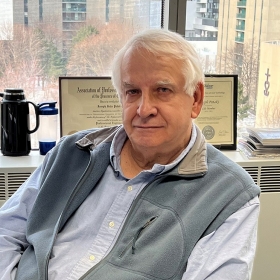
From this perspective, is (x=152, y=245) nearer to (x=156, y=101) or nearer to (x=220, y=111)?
(x=156, y=101)

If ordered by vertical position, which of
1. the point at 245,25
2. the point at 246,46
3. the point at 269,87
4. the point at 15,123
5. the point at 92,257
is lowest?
the point at 92,257

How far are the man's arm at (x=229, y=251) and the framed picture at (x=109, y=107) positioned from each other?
41.7 inches

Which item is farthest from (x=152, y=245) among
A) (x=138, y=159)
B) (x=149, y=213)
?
(x=138, y=159)

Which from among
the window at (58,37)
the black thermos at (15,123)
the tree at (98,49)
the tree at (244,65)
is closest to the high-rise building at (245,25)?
the tree at (244,65)

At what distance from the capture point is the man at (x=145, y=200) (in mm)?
1574

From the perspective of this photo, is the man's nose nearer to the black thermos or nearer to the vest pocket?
the vest pocket

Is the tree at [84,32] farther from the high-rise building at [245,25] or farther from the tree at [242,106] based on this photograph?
the tree at [242,106]

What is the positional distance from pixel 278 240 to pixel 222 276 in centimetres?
115

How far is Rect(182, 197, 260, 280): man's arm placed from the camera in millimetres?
1509

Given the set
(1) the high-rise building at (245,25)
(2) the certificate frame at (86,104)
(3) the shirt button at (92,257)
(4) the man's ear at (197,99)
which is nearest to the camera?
(3) the shirt button at (92,257)

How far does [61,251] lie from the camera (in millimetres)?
1703

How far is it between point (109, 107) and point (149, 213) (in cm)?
103

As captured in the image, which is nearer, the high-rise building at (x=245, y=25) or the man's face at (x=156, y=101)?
the man's face at (x=156, y=101)

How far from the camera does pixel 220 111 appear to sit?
265cm
